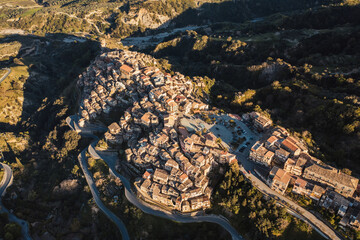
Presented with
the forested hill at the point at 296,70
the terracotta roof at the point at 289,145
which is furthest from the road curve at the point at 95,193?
the forested hill at the point at 296,70

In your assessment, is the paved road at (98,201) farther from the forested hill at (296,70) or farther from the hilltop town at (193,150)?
the forested hill at (296,70)

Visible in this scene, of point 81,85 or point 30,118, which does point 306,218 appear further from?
point 30,118

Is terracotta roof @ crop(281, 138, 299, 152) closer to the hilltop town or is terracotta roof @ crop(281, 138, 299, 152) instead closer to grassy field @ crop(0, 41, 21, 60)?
the hilltop town

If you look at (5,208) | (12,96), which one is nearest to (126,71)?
(5,208)

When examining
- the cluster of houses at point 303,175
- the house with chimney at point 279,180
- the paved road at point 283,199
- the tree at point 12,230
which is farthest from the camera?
the tree at point 12,230

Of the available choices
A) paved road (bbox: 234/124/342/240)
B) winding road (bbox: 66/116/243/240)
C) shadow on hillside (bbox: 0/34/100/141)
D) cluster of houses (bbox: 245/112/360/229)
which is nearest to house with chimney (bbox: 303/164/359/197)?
cluster of houses (bbox: 245/112/360/229)

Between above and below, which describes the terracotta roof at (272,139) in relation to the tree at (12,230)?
above
